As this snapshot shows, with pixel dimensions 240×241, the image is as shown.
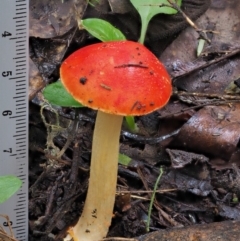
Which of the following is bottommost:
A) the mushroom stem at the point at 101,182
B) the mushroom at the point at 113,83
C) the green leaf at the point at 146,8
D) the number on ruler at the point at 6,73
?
the mushroom stem at the point at 101,182

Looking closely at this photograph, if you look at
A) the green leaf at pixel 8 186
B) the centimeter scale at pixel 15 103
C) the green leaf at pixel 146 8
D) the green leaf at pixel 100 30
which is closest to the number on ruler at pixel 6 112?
the centimeter scale at pixel 15 103

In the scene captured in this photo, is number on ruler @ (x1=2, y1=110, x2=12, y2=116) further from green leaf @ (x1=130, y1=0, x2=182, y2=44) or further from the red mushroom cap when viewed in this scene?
green leaf @ (x1=130, y1=0, x2=182, y2=44)

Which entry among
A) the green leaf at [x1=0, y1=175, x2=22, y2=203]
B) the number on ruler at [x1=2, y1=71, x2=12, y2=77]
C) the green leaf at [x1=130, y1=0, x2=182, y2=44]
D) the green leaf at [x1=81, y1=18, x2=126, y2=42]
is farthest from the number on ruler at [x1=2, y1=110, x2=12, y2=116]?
the green leaf at [x1=130, y1=0, x2=182, y2=44]

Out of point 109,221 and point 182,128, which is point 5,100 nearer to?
point 109,221

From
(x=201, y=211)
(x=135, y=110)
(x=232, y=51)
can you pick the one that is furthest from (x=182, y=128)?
(x=135, y=110)

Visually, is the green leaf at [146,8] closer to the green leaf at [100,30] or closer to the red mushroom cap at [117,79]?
the green leaf at [100,30]
